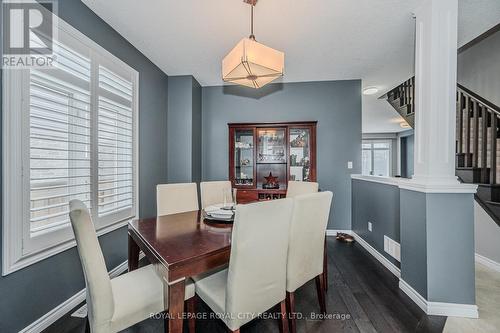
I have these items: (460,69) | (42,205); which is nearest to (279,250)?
(42,205)

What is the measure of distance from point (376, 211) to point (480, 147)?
155cm

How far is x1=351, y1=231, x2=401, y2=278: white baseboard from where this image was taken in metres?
2.42

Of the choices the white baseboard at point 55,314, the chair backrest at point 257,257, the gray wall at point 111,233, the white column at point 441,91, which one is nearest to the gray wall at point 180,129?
Answer: the gray wall at point 111,233

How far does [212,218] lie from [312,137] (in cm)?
247

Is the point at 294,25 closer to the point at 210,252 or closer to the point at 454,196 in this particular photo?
the point at 454,196

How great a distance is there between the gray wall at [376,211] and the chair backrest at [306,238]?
1.23 meters

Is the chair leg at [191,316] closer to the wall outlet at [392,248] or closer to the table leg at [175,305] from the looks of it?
the table leg at [175,305]

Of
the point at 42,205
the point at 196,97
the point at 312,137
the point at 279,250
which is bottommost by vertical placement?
the point at 279,250

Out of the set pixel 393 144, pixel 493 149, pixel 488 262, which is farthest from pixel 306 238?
pixel 393 144

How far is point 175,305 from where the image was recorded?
3.75 feet

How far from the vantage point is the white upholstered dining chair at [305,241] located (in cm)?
151

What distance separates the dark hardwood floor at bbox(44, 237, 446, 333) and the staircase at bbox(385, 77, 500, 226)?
59.3 inches

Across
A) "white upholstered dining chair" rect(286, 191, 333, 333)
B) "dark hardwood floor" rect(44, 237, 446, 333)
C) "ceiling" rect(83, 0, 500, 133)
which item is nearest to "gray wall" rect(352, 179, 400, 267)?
"dark hardwood floor" rect(44, 237, 446, 333)

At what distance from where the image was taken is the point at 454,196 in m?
1.81
